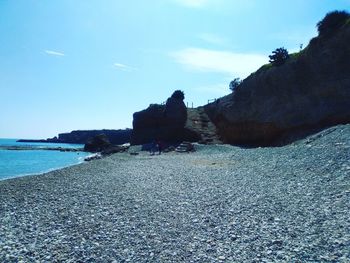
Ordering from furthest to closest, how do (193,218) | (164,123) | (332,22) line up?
(164,123) < (332,22) < (193,218)

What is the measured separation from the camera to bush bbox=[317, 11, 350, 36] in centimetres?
4112

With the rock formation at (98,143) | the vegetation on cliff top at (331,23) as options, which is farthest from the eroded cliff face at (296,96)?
the rock formation at (98,143)

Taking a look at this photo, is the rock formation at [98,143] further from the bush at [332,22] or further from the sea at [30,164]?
the bush at [332,22]

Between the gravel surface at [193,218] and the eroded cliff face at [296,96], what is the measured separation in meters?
18.9

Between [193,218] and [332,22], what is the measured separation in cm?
3939

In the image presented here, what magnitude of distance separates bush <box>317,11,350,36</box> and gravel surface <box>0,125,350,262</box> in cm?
2713

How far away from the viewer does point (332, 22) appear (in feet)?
137

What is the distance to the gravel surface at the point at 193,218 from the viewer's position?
8.78 metres

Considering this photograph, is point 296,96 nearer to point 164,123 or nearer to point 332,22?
point 332,22

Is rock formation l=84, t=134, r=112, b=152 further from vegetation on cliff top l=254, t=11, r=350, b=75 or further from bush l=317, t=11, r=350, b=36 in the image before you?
bush l=317, t=11, r=350, b=36

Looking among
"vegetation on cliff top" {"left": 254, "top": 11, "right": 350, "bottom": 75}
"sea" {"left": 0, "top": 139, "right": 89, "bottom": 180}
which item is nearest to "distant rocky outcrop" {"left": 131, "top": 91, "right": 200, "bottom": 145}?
"sea" {"left": 0, "top": 139, "right": 89, "bottom": 180}

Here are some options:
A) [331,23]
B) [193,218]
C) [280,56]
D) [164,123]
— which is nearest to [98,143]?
[164,123]

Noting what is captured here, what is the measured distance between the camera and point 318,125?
37875 mm

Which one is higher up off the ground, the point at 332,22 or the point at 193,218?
the point at 332,22
